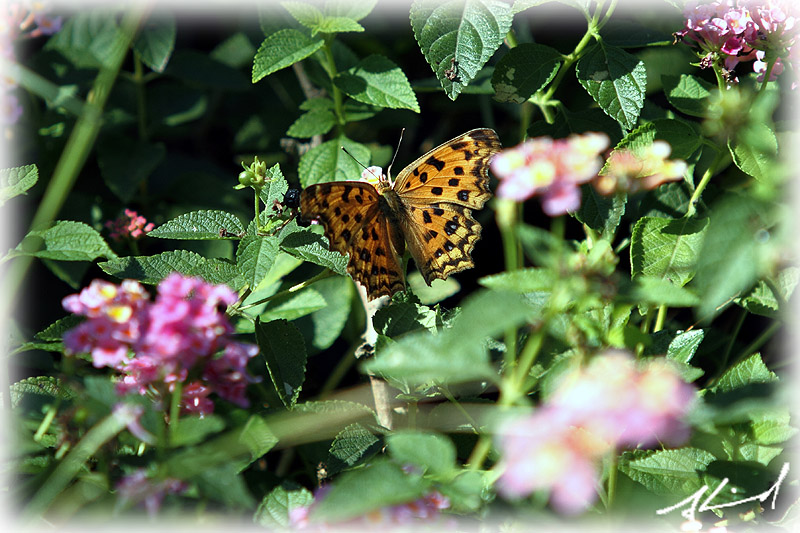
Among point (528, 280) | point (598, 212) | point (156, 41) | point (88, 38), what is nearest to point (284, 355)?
point (528, 280)

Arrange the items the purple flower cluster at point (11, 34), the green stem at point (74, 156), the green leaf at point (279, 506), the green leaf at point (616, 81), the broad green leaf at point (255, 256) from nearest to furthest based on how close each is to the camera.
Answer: the green leaf at point (279, 506) → the green stem at point (74, 156) → the broad green leaf at point (255, 256) → the green leaf at point (616, 81) → the purple flower cluster at point (11, 34)

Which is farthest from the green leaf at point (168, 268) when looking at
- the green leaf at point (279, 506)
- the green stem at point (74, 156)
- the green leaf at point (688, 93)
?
the green leaf at point (688, 93)

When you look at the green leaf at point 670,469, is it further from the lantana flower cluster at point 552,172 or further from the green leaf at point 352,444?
the lantana flower cluster at point 552,172

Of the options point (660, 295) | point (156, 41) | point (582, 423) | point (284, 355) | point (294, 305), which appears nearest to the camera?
point (582, 423)

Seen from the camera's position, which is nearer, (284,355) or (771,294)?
(284,355)

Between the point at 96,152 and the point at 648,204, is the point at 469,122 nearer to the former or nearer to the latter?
the point at 648,204

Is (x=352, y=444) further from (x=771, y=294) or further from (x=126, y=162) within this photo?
(x=126, y=162)
